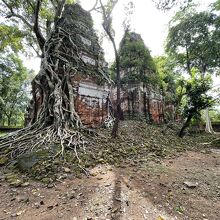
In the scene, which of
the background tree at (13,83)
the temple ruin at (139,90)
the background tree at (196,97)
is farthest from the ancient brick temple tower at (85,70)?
the background tree at (13,83)

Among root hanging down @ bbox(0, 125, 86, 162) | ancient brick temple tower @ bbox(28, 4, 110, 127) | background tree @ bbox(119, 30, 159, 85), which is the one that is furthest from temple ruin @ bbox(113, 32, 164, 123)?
root hanging down @ bbox(0, 125, 86, 162)

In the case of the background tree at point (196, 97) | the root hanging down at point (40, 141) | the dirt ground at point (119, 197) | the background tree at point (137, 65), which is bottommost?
the dirt ground at point (119, 197)

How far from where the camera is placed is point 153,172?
3838mm

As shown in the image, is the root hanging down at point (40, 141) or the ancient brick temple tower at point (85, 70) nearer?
the root hanging down at point (40, 141)

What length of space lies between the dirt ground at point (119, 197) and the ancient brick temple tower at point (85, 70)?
10.6 ft

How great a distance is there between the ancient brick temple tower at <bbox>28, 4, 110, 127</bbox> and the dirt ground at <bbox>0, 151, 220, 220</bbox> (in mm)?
3231

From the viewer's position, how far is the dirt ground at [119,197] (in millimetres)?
2428

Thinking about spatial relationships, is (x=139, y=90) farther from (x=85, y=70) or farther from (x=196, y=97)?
(x=85, y=70)

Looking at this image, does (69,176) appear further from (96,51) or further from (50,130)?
(96,51)

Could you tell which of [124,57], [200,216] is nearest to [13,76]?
[124,57]

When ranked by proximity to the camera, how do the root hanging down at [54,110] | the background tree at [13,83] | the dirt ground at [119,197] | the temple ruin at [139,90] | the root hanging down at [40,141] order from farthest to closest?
the background tree at [13,83] < the temple ruin at [139,90] < the root hanging down at [54,110] < the root hanging down at [40,141] < the dirt ground at [119,197]

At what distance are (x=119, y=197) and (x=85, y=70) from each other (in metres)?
5.33

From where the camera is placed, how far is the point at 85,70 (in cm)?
719

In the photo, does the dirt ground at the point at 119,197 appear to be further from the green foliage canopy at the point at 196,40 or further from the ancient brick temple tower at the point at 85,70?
the green foliage canopy at the point at 196,40
